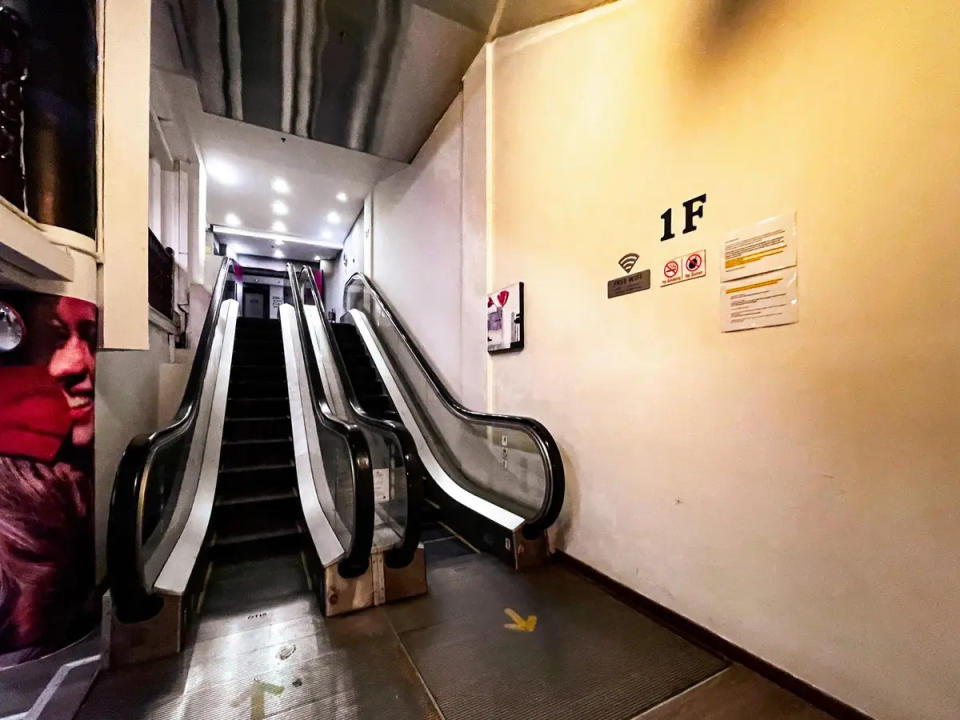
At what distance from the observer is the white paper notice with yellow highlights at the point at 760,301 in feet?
5.93

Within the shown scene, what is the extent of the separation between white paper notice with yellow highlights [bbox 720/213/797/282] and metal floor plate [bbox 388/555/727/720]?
6.13ft

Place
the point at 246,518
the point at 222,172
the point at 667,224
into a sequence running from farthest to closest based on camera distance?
the point at 222,172 → the point at 246,518 → the point at 667,224

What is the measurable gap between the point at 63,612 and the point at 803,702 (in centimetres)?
349

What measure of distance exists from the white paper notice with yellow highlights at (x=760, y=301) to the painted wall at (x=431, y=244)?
10.1ft

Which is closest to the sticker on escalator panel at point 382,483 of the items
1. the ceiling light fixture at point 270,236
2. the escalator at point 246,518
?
the escalator at point 246,518

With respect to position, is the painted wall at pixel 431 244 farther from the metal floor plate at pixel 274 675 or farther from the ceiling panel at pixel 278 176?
the metal floor plate at pixel 274 675

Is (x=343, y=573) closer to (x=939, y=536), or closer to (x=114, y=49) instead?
(x=939, y=536)

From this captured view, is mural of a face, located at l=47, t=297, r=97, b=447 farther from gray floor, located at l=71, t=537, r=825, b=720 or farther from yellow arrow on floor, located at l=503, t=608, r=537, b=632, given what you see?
yellow arrow on floor, located at l=503, t=608, r=537, b=632

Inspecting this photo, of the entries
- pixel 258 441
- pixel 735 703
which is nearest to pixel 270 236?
pixel 258 441

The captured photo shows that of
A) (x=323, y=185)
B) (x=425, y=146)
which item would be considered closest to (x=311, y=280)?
(x=323, y=185)

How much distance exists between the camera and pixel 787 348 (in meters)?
1.81

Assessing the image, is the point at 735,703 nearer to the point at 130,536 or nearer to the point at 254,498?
the point at 130,536

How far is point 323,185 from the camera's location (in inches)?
309

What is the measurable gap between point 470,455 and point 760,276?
291cm
